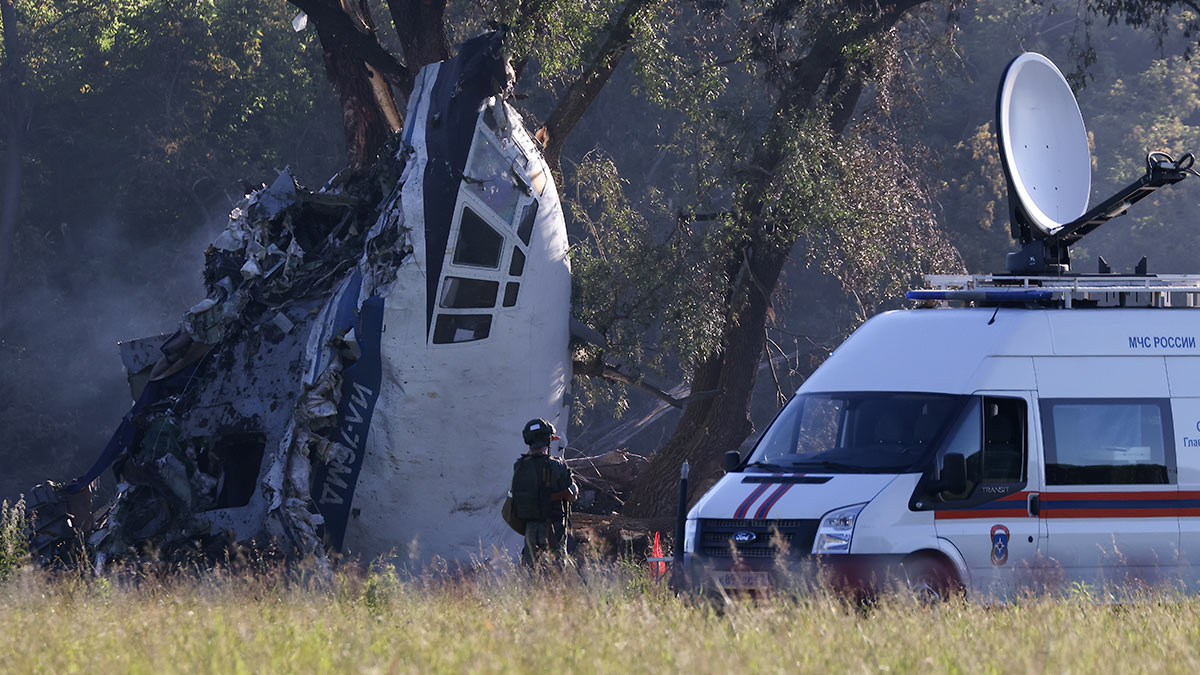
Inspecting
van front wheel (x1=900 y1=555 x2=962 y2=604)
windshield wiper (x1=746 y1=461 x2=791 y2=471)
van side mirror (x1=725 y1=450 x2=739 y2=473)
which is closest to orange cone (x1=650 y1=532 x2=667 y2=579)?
van side mirror (x1=725 y1=450 x2=739 y2=473)

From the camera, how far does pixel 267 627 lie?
7.52 m

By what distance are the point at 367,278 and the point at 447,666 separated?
9413 millimetres

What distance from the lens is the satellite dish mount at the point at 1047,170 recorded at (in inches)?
498

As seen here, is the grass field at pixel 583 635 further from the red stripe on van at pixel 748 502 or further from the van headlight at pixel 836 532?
the red stripe on van at pixel 748 502

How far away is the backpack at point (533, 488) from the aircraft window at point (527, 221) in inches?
190

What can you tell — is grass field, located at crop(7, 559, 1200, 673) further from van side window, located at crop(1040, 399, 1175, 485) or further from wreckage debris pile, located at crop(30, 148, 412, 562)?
wreckage debris pile, located at crop(30, 148, 412, 562)

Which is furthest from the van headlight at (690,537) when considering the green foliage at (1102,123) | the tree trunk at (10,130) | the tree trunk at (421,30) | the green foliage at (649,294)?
the tree trunk at (10,130)

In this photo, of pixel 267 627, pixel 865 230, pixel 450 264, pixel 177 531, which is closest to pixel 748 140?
pixel 865 230

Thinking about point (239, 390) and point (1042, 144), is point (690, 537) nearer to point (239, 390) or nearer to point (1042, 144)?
point (1042, 144)

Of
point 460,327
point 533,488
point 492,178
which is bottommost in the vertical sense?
point 533,488

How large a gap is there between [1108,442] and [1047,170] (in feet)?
13.5

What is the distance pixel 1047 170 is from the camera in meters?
13.3

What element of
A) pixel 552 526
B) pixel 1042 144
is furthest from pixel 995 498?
pixel 1042 144

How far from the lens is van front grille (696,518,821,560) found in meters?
9.22
